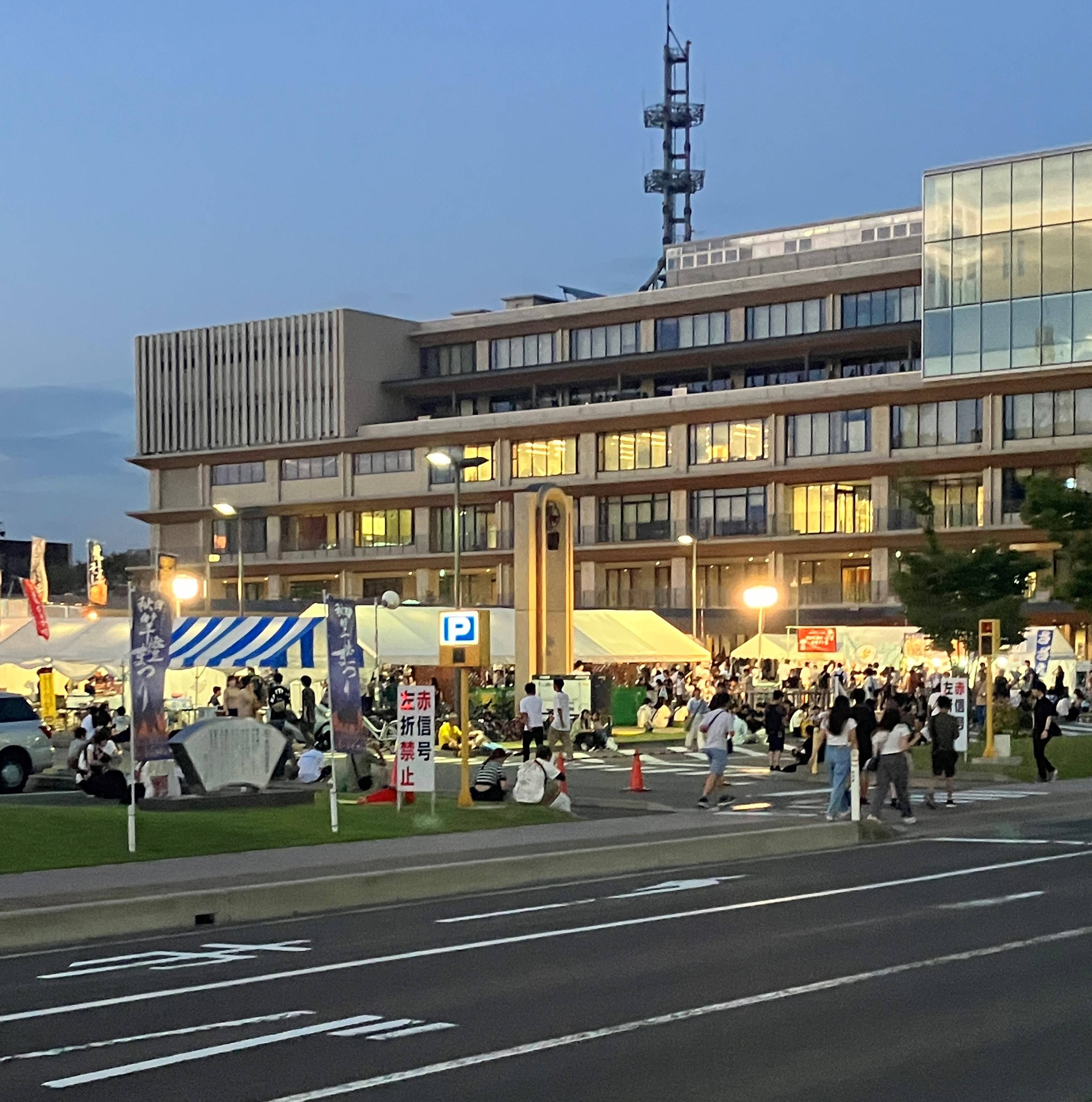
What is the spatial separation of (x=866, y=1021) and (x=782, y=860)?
1048 centimetres

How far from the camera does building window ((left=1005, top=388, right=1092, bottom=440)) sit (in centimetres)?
8169

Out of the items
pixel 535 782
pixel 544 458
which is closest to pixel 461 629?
pixel 535 782

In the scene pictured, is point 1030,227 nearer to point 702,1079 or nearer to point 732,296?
point 732,296

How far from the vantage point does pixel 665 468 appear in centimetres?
9400

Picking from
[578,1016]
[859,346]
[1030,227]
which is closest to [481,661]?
[578,1016]

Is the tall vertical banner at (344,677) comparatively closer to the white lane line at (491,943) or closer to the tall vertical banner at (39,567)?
the white lane line at (491,943)

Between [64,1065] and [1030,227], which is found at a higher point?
[1030,227]

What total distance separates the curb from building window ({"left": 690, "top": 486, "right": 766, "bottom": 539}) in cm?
6958

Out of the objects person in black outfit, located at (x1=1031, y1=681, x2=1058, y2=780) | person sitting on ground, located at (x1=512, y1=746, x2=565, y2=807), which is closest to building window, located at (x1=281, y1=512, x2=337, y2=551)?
person in black outfit, located at (x1=1031, y1=681, x2=1058, y2=780)

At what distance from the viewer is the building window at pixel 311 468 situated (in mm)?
103125

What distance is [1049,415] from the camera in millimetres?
82750

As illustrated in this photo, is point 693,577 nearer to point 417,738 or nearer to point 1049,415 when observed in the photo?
point 1049,415

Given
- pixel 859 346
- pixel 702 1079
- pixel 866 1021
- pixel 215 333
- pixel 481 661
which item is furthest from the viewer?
pixel 215 333

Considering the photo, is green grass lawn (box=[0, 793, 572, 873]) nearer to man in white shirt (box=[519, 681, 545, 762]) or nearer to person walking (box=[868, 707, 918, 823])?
person walking (box=[868, 707, 918, 823])
